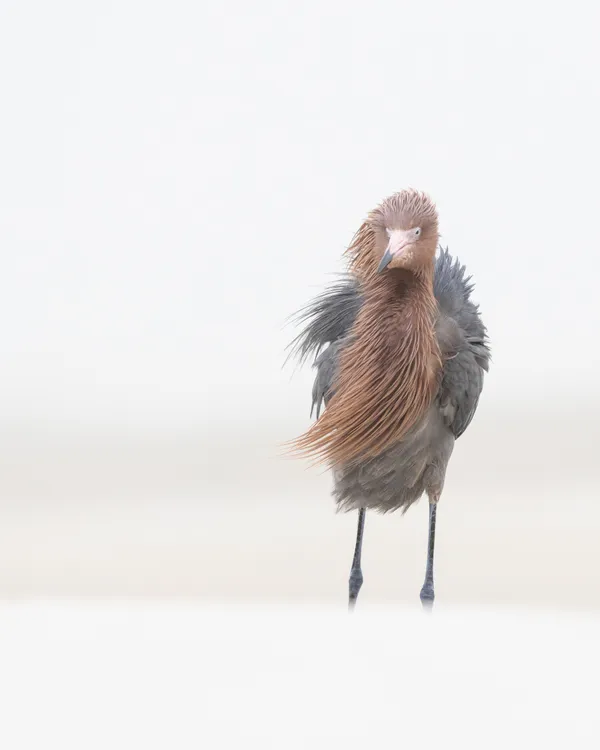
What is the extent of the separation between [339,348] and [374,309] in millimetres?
215

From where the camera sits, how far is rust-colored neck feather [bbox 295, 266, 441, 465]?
15.5 feet

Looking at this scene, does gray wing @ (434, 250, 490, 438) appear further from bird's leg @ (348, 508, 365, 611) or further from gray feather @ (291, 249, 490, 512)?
bird's leg @ (348, 508, 365, 611)

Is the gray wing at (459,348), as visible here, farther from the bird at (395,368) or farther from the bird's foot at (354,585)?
the bird's foot at (354,585)

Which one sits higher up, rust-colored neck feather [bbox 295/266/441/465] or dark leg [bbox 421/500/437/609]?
rust-colored neck feather [bbox 295/266/441/465]

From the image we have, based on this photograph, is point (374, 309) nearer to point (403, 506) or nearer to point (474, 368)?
point (474, 368)

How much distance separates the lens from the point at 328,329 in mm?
5055

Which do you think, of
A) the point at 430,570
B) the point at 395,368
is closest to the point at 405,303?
the point at 395,368

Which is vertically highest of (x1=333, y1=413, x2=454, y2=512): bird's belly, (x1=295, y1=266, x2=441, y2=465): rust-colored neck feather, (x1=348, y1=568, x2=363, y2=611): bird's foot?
(x1=295, y1=266, x2=441, y2=465): rust-colored neck feather

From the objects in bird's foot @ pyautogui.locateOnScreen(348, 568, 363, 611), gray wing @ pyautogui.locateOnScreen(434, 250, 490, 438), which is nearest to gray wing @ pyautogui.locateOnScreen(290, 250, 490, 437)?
gray wing @ pyautogui.locateOnScreen(434, 250, 490, 438)

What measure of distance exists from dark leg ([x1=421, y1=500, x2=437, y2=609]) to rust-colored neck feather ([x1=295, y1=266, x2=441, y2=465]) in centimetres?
33

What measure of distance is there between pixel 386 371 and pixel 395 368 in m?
0.03

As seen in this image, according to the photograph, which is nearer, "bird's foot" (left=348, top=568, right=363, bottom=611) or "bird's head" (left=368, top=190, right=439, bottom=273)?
"bird's head" (left=368, top=190, right=439, bottom=273)

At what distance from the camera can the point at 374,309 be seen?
188 inches

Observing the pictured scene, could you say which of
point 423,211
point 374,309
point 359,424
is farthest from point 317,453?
point 423,211
